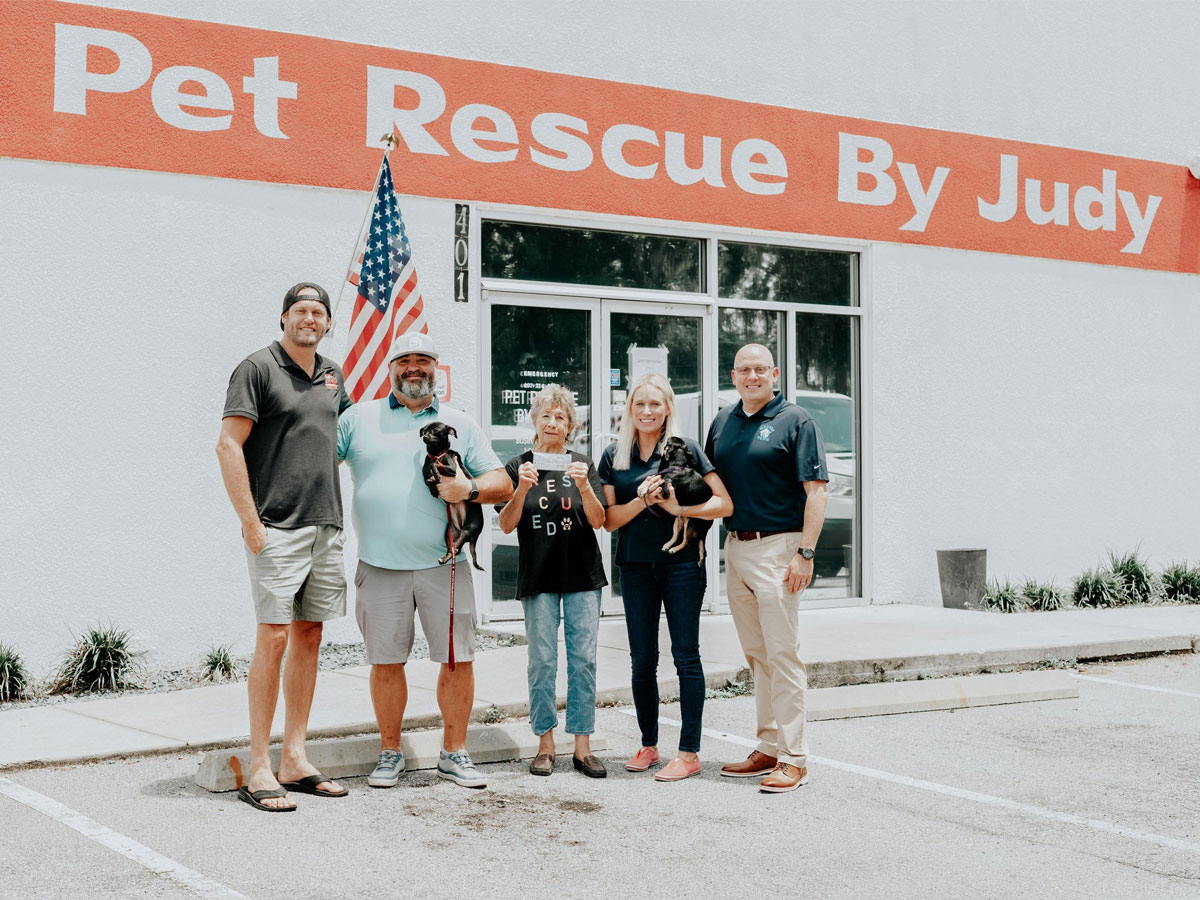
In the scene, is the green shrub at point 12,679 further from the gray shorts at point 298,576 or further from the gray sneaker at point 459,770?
the gray sneaker at point 459,770

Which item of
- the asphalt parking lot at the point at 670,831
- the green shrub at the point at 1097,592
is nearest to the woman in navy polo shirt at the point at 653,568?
the asphalt parking lot at the point at 670,831

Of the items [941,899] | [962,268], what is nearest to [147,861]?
[941,899]

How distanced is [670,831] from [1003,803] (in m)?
1.59

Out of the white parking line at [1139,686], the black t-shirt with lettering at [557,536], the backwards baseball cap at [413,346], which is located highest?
the backwards baseball cap at [413,346]

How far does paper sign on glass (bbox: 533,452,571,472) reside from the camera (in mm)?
6375

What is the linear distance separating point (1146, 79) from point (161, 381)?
10.6 meters

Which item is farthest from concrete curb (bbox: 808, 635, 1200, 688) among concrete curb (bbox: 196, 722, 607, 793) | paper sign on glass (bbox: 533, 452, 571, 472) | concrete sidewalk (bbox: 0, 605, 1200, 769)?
paper sign on glass (bbox: 533, 452, 571, 472)

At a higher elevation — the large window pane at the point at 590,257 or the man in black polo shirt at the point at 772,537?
the large window pane at the point at 590,257

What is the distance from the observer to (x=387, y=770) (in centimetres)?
624

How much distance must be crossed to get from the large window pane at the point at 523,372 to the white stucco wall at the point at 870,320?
1.22 ft

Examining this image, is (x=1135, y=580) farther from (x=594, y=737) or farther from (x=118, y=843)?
(x=118, y=843)

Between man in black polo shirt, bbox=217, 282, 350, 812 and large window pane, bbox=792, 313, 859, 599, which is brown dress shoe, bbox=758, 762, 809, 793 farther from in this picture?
large window pane, bbox=792, 313, 859, 599

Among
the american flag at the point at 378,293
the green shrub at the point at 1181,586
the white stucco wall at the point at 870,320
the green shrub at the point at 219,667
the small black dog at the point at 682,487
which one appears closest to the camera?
the small black dog at the point at 682,487

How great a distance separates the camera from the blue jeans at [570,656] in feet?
21.5
